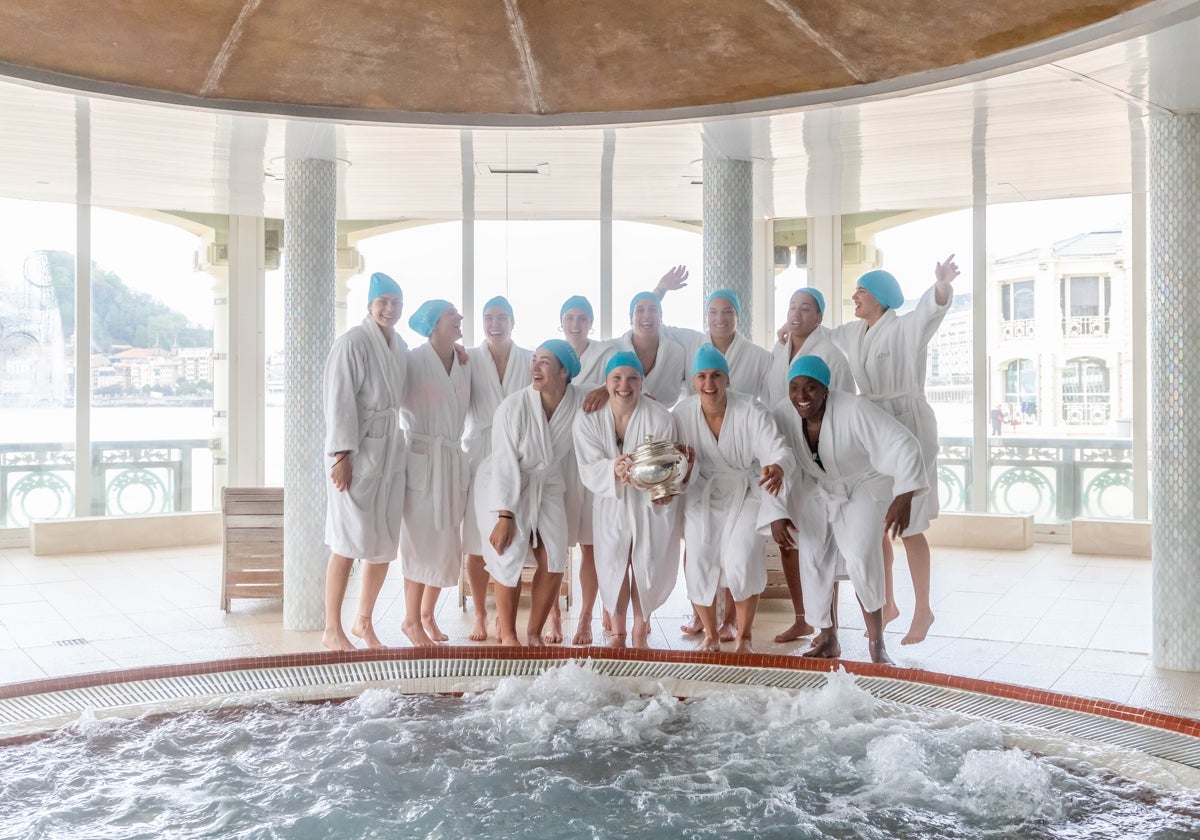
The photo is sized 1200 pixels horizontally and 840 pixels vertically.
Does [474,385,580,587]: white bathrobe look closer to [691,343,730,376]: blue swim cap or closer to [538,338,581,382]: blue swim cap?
[538,338,581,382]: blue swim cap

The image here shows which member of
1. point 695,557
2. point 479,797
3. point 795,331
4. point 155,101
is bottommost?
point 479,797

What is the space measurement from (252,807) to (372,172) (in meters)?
4.48

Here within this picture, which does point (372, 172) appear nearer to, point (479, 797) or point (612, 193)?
point (612, 193)

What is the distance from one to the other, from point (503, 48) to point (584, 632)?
2.75 m

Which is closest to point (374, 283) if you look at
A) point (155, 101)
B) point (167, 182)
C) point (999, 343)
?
point (155, 101)

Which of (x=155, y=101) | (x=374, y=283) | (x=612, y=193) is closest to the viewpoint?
(x=155, y=101)

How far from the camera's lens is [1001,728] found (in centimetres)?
364

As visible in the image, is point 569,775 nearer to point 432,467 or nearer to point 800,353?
point 432,467

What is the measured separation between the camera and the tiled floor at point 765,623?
15.2 feet

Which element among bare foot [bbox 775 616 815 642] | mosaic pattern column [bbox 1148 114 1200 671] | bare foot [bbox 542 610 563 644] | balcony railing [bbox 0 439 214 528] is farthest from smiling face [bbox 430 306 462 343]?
balcony railing [bbox 0 439 214 528]

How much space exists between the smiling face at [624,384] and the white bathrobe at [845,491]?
0.70 meters

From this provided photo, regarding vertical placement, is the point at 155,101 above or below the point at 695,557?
above

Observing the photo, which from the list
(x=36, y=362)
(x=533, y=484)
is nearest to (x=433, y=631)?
(x=533, y=484)

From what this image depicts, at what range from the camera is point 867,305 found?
512cm
